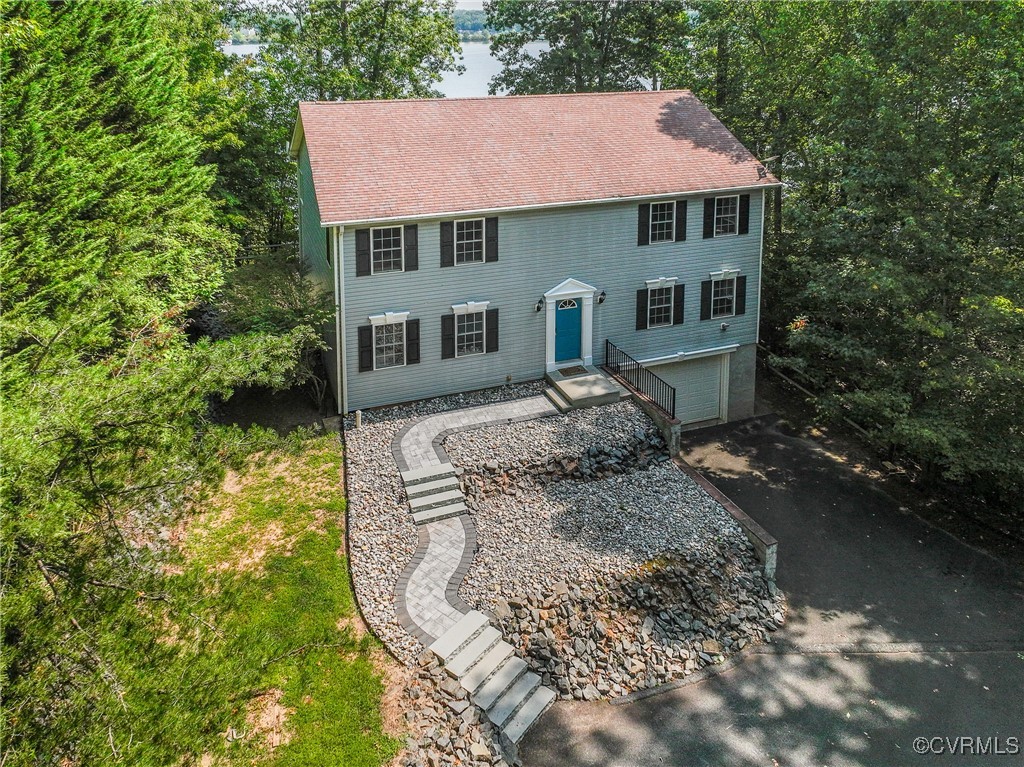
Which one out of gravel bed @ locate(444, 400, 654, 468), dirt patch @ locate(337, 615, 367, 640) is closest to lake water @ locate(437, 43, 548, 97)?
gravel bed @ locate(444, 400, 654, 468)

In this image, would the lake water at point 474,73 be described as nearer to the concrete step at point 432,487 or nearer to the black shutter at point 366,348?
the black shutter at point 366,348

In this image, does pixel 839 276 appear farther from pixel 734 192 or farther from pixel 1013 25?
pixel 1013 25

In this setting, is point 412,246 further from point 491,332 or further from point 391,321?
point 491,332

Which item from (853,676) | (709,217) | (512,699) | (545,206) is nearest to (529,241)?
(545,206)

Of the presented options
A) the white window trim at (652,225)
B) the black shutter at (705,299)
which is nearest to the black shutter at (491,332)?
the white window trim at (652,225)

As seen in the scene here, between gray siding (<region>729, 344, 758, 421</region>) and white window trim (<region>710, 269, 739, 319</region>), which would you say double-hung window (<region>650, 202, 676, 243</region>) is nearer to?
white window trim (<region>710, 269, 739, 319</region>)

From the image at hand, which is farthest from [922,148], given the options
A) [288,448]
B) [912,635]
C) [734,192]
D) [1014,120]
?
[288,448]
